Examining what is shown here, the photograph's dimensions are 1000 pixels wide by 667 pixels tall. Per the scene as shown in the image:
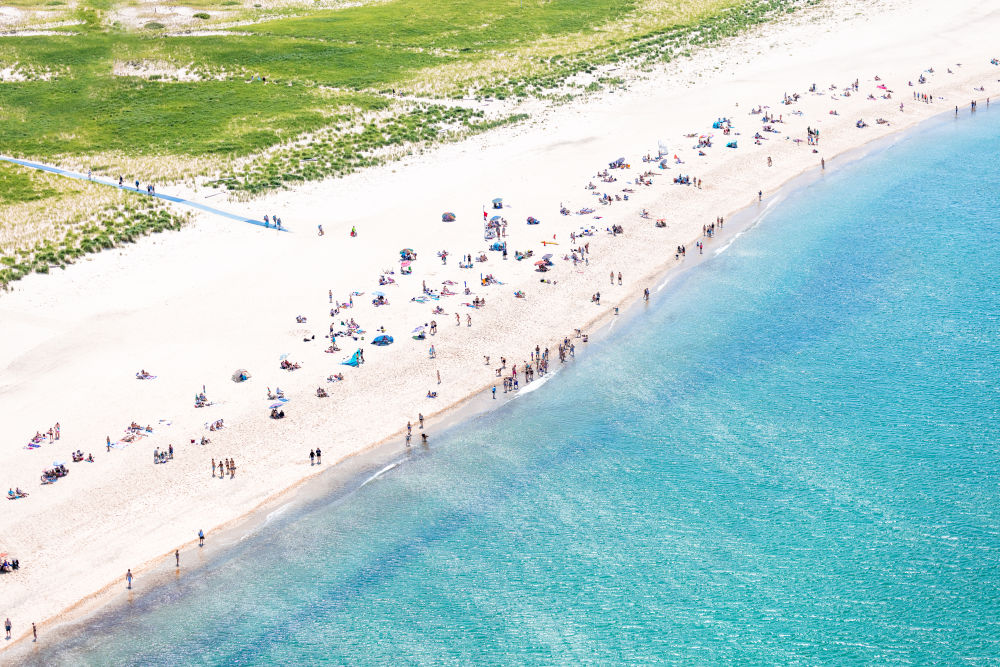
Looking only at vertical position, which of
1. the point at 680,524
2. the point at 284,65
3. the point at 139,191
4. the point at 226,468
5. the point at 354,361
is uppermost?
the point at 284,65

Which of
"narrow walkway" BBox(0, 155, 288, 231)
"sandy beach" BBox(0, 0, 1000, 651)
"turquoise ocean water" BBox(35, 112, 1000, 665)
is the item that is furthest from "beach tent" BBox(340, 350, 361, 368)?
"narrow walkway" BBox(0, 155, 288, 231)

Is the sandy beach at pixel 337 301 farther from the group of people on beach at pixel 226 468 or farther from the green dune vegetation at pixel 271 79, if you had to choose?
the green dune vegetation at pixel 271 79

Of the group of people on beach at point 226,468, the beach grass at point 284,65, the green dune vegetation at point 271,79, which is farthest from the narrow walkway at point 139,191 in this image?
the group of people on beach at point 226,468

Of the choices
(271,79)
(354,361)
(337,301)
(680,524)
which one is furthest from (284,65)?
(680,524)

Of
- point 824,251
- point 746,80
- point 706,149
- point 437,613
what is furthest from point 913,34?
point 437,613

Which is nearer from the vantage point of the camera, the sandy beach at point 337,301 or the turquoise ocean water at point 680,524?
the turquoise ocean water at point 680,524

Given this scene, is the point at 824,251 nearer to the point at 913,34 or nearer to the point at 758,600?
the point at 758,600

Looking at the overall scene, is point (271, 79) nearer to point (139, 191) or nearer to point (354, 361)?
point (139, 191)

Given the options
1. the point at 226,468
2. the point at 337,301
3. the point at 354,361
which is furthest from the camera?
the point at 337,301
